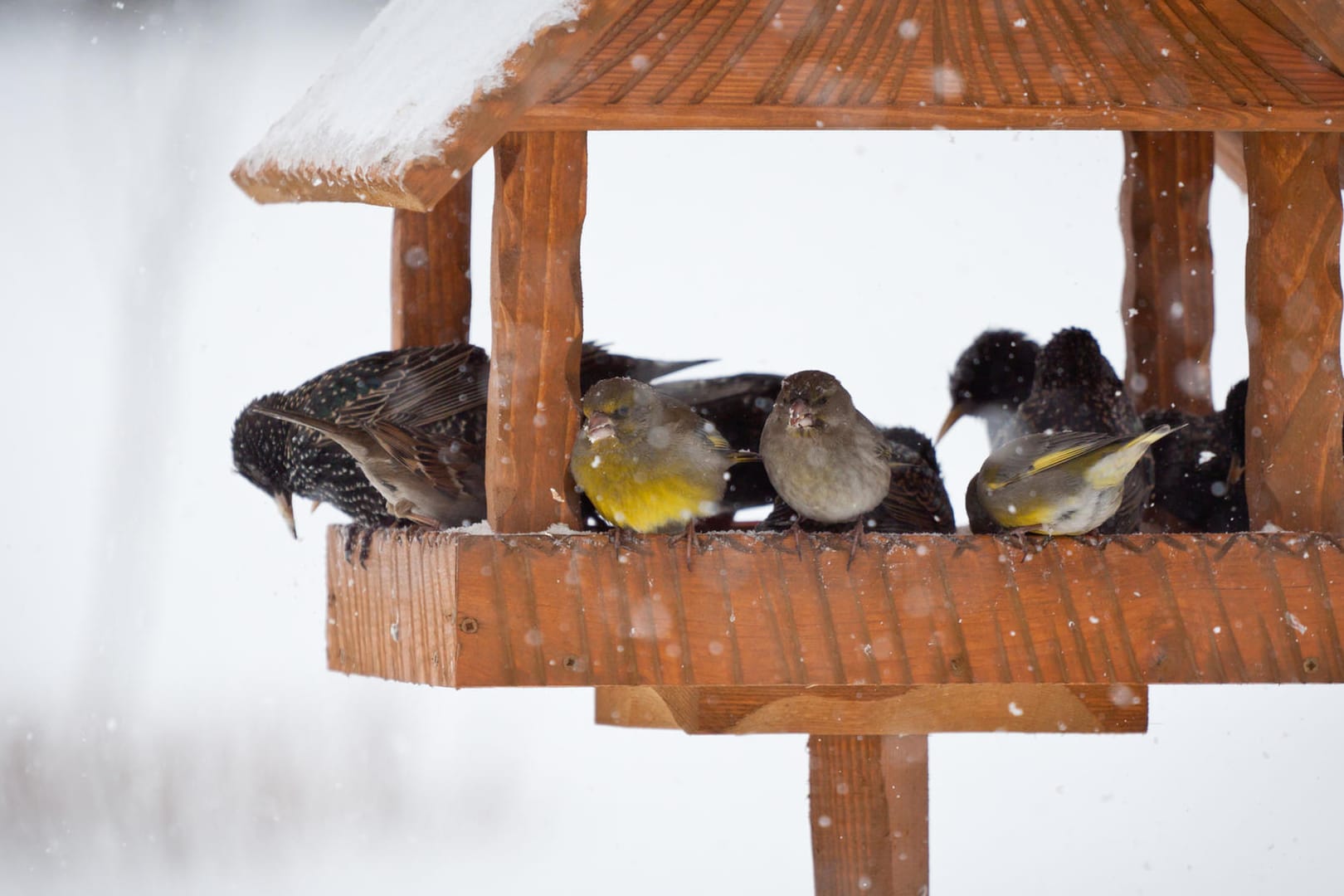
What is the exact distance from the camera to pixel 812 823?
345 cm

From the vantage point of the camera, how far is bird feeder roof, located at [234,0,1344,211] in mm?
2391

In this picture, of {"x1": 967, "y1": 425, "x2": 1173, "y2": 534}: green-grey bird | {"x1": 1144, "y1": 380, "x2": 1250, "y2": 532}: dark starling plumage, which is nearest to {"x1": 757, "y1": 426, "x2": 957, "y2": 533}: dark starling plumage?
{"x1": 967, "y1": 425, "x2": 1173, "y2": 534}: green-grey bird

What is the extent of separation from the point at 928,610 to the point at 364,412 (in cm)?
141

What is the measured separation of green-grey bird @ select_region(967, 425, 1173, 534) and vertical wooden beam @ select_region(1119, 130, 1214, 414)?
1216 mm

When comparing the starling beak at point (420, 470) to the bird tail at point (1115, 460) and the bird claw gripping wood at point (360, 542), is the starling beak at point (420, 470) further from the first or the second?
the bird tail at point (1115, 460)

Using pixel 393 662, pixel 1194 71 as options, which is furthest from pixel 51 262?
pixel 1194 71

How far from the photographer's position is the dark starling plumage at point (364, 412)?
3260mm

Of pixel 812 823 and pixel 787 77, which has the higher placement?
pixel 787 77

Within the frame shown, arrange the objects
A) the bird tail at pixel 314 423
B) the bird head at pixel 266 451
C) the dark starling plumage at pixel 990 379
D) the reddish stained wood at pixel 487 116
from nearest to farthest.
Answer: the reddish stained wood at pixel 487 116 < the bird tail at pixel 314 423 < the bird head at pixel 266 451 < the dark starling plumage at pixel 990 379

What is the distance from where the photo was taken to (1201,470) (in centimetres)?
343

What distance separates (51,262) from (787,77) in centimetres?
420

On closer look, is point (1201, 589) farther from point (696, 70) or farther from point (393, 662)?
point (393, 662)

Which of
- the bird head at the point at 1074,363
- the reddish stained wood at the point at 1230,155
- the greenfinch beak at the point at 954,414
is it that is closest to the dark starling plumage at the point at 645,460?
the bird head at the point at 1074,363

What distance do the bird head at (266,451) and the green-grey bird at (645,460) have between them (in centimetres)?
108
